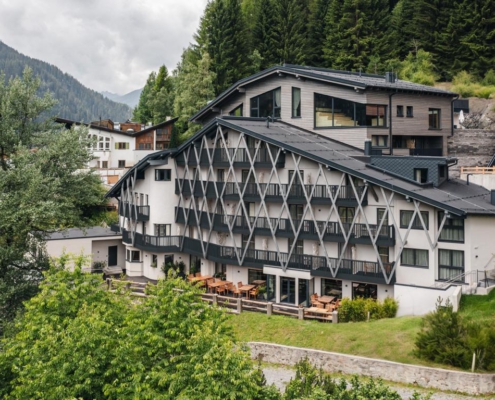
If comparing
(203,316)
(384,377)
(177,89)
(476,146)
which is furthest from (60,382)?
(177,89)

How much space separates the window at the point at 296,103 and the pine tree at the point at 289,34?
34.7m

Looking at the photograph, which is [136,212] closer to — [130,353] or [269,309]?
[269,309]

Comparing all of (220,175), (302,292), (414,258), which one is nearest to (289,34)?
(220,175)

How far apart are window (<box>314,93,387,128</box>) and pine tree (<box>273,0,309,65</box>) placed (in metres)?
36.7

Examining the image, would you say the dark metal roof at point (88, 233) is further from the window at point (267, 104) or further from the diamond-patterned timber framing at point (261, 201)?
the window at point (267, 104)

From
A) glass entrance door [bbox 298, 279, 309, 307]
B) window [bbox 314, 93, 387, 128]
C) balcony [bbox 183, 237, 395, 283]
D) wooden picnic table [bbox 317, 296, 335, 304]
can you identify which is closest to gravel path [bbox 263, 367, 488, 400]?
wooden picnic table [bbox 317, 296, 335, 304]

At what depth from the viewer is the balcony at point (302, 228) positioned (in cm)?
3825

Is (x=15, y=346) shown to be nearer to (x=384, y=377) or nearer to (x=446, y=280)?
(x=384, y=377)

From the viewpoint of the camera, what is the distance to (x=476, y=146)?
5612 centimetres

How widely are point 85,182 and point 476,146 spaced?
115 feet

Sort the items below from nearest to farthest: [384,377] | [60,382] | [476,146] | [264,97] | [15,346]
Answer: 1. [60,382]
2. [15,346]
3. [384,377]
4. [264,97]
5. [476,146]

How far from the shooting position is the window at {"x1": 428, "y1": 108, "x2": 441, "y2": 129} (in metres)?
51.1

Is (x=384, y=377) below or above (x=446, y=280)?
below

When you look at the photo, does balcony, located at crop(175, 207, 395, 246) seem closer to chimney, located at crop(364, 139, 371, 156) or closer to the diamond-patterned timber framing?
the diamond-patterned timber framing
